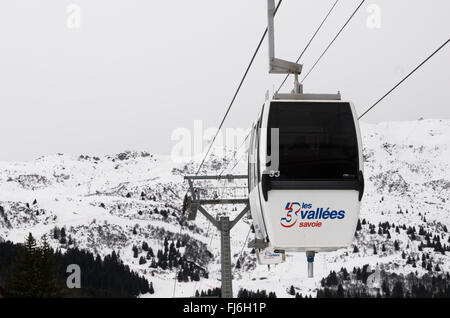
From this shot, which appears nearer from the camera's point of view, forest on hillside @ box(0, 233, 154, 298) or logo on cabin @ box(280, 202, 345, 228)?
logo on cabin @ box(280, 202, 345, 228)

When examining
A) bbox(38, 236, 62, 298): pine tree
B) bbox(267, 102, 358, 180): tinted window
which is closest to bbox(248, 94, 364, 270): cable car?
bbox(267, 102, 358, 180): tinted window

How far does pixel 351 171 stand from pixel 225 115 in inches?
277

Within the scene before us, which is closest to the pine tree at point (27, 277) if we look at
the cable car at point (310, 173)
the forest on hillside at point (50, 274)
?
the forest on hillside at point (50, 274)

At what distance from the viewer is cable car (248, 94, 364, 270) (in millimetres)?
12430

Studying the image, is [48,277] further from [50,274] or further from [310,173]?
[310,173]

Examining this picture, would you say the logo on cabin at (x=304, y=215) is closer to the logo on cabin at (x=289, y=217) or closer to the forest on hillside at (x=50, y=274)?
the logo on cabin at (x=289, y=217)

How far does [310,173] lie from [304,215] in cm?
80

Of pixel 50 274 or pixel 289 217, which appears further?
pixel 50 274

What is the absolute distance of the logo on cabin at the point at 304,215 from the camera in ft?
40.7

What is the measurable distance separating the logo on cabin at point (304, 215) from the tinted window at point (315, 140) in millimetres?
532

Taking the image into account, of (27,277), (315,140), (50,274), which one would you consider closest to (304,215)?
(315,140)

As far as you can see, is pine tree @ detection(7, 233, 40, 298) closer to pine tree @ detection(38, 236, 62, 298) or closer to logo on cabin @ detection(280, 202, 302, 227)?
pine tree @ detection(38, 236, 62, 298)

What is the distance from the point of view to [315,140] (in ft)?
41.1
